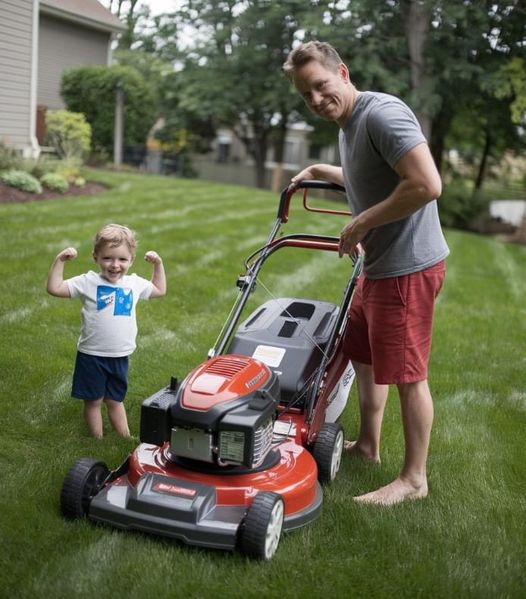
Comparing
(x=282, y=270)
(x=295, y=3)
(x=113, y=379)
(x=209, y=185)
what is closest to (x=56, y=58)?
(x=209, y=185)

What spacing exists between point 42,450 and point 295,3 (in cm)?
Result: 1280

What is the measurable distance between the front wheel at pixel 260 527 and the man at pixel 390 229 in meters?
0.58

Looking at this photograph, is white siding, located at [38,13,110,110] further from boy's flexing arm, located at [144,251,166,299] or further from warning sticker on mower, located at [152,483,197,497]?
warning sticker on mower, located at [152,483,197,497]

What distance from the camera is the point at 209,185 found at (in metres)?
13.4

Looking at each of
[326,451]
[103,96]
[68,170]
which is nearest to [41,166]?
[68,170]

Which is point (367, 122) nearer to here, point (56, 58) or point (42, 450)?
point (42, 450)

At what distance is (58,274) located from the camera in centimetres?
305

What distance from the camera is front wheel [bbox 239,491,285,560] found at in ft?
7.65

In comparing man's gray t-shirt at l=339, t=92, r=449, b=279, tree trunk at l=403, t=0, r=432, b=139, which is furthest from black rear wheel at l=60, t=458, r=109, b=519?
tree trunk at l=403, t=0, r=432, b=139

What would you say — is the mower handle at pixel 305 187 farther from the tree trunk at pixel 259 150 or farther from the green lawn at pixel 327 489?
the tree trunk at pixel 259 150

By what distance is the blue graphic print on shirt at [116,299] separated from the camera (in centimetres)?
315

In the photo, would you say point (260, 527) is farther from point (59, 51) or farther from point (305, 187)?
point (59, 51)

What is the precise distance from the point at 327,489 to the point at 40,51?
1017 cm

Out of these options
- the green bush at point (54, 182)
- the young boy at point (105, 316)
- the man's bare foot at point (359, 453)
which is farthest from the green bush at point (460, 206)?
the young boy at point (105, 316)
